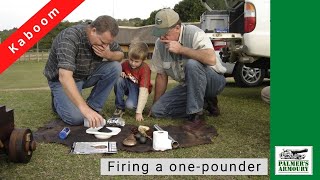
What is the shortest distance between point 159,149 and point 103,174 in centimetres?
56

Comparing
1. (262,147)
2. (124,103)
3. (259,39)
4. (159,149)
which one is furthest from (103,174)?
(259,39)

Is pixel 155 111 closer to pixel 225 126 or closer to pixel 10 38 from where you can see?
pixel 225 126

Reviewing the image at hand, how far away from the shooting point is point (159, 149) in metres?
2.86

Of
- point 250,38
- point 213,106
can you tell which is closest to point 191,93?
point 213,106

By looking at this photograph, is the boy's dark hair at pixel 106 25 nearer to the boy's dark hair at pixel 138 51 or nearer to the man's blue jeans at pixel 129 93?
the boy's dark hair at pixel 138 51

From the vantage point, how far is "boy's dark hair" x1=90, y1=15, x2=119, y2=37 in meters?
3.12

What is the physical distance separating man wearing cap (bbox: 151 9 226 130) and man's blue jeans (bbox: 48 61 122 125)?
430mm

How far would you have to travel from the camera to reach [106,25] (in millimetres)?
3119

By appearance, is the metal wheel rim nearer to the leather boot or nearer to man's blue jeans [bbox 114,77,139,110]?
the leather boot

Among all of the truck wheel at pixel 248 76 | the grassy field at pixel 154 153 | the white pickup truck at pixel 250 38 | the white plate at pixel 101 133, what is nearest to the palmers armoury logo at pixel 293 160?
the grassy field at pixel 154 153

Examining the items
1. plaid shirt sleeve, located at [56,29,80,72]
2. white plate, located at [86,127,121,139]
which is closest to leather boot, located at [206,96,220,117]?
white plate, located at [86,127,121,139]

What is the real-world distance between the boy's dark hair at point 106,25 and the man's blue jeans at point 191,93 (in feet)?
2.70

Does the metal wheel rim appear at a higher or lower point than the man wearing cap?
lower

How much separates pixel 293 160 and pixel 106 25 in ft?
5.66
